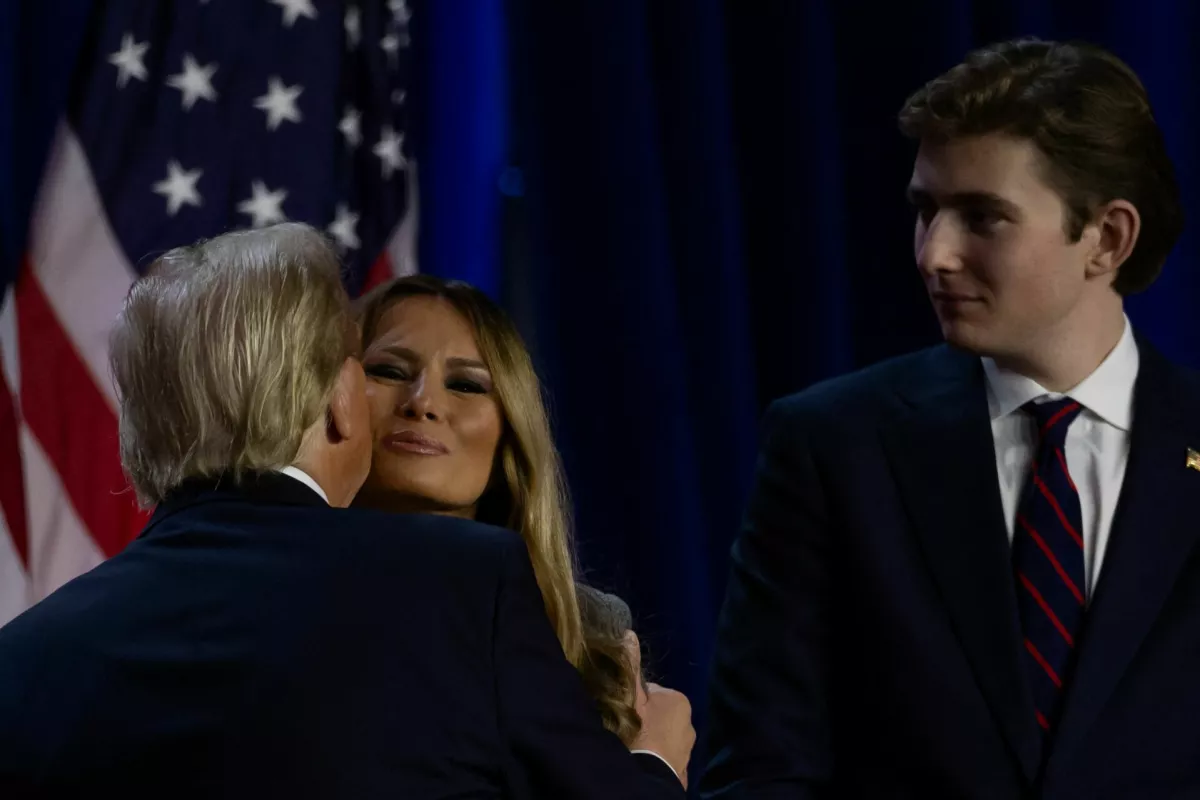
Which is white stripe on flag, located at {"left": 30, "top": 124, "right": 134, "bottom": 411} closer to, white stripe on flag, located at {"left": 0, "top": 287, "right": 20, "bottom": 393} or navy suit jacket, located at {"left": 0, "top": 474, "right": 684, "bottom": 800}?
white stripe on flag, located at {"left": 0, "top": 287, "right": 20, "bottom": 393}

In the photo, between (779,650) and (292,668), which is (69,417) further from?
(292,668)

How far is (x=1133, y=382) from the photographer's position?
195 cm

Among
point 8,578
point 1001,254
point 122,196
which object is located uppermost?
point 122,196

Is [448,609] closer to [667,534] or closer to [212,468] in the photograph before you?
[212,468]

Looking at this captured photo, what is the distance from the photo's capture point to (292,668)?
4.39 feet

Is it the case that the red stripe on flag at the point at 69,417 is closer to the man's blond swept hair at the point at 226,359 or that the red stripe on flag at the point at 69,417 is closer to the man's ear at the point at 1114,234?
the man's blond swept hair at the point at 226,359

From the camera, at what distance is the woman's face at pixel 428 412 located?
7.23 ft

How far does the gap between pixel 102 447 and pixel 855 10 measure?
1722 millimetres

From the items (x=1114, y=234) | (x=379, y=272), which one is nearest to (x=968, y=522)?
(x=1114, y=234)

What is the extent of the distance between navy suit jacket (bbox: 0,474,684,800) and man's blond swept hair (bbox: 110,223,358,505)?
0.18 ft

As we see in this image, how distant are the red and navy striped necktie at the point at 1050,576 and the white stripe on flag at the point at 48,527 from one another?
5.83ft

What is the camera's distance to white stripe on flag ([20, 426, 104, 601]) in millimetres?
2836

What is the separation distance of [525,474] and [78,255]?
3.58ft

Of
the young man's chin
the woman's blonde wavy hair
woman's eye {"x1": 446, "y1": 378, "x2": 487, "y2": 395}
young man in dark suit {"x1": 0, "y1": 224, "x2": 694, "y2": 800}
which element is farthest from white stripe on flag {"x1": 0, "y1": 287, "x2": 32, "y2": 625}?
the young man's chin
